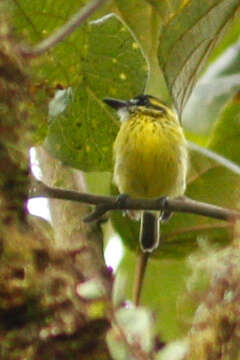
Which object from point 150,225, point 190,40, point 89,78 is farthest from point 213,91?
point 150,225

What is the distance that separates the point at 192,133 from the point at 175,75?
3.22ft

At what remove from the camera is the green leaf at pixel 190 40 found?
201 centimetres

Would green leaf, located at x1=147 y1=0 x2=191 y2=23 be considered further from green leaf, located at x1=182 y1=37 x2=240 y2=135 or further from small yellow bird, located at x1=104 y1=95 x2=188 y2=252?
small yellow bird, located at x1=104 y1=95 x2=188 y2=252

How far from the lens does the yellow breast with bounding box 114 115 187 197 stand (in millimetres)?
3533

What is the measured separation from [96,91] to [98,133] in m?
0.15

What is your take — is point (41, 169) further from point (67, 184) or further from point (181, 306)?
point (181, 306)

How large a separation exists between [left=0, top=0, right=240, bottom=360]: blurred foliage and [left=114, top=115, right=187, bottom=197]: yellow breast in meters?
0.51

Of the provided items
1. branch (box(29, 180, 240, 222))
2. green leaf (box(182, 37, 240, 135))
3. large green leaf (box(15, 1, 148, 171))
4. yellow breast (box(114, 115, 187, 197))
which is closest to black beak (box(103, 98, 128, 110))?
large green leaf (box(15, 1, 148, 171))

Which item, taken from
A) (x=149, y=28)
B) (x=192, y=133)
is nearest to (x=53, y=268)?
(x=149, y=28)

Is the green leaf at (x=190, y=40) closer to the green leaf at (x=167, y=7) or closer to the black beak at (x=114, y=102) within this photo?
the green leaf at (x=167, y=7)

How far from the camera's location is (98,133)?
2596 millimetres

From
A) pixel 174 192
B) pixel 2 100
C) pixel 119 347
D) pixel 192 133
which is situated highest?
pixel 2 100

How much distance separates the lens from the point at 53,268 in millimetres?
1209

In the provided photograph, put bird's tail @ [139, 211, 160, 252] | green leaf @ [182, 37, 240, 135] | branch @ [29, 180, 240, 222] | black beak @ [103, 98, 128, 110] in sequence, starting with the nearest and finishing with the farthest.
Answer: branch @ [29, 180, 240, 222] < black beak @ [103, 98, 128, 110] < green leaf @ [182, 37, 240, 135] < bird's tail @ [139, 211, 160, 252]
